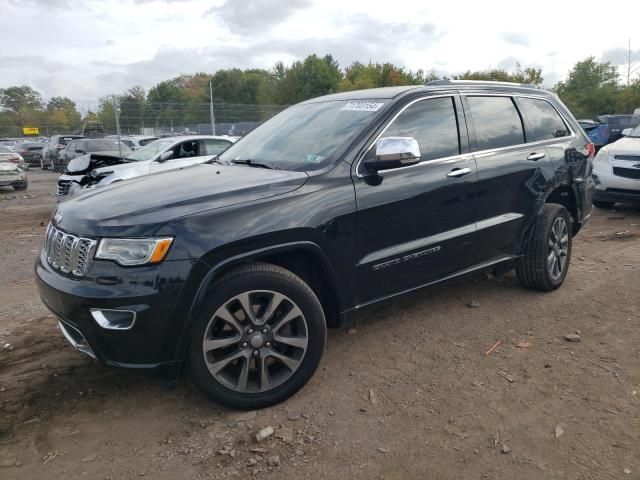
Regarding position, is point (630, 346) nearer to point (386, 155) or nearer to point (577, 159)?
point (577, 159)

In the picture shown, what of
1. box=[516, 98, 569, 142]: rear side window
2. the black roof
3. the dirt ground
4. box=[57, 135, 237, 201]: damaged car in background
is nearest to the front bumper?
the dirt ground

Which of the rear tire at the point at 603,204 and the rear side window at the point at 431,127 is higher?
the rear side window at the point at 431,127

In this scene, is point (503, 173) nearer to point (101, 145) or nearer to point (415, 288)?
point (415, 288)

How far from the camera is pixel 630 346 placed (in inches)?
145

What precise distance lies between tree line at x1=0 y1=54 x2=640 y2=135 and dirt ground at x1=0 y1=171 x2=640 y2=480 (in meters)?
13.0

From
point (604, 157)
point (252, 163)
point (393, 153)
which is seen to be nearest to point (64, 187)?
point (252, 163)

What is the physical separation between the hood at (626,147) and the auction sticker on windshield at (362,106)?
20.6ft

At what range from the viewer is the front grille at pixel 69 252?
2.68m

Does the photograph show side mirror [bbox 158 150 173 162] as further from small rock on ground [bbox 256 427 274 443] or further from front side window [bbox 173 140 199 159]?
small rock on ground [bbox 256 427 274 443]

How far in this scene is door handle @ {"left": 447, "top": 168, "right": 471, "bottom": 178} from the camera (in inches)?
147

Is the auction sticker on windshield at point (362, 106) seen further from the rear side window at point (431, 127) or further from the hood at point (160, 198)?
the hood at point (160, 198)

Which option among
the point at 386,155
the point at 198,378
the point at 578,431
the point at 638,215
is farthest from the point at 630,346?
the point at 638,215

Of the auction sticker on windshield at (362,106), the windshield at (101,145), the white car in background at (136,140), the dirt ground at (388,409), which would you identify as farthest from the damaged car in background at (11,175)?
the auction sticker on windshield at (362,106)

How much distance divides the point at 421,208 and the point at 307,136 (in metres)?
A: 0.95
